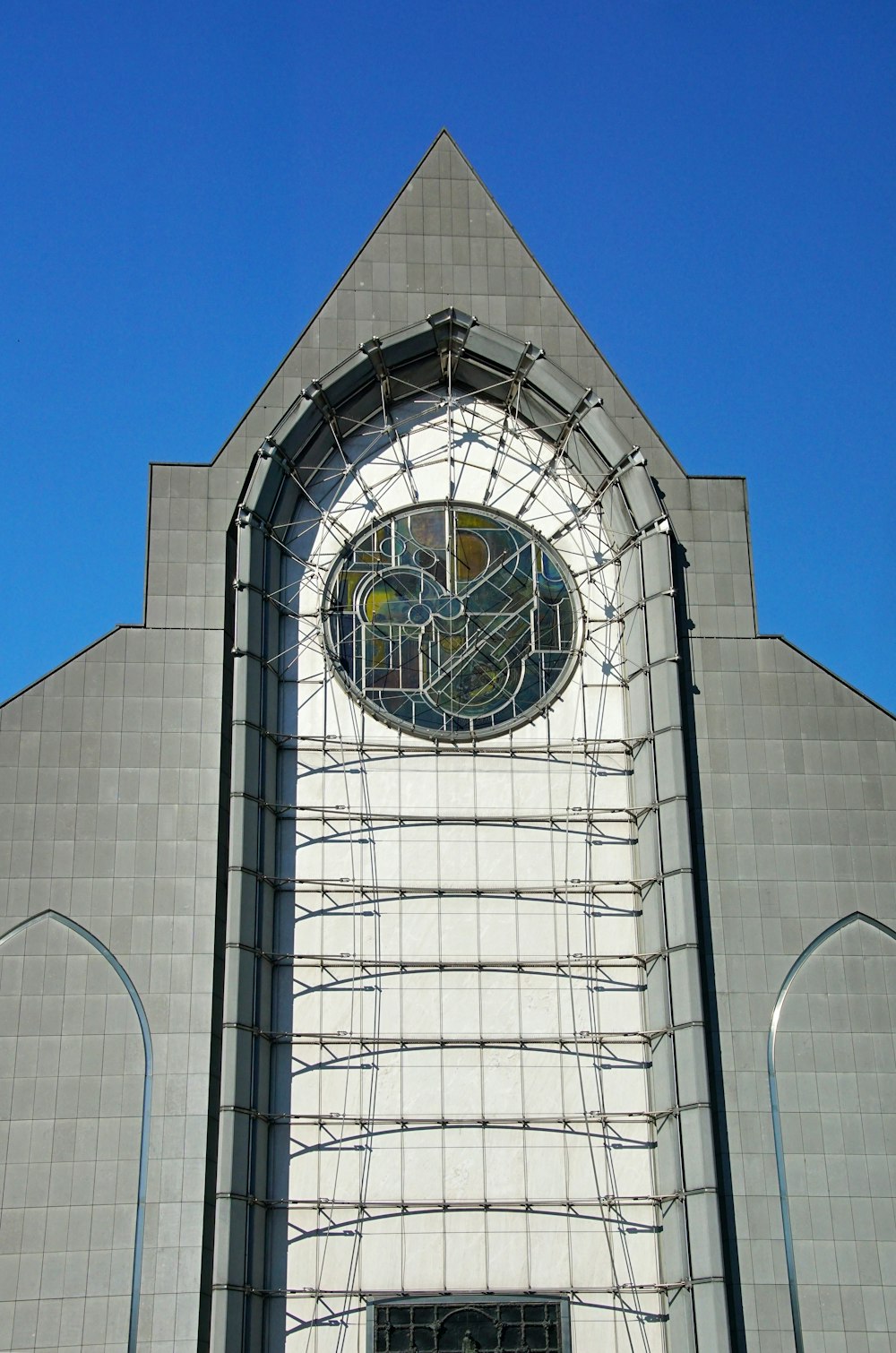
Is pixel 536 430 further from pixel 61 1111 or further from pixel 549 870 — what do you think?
pixel 61 1111

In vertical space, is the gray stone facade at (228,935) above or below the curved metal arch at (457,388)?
below

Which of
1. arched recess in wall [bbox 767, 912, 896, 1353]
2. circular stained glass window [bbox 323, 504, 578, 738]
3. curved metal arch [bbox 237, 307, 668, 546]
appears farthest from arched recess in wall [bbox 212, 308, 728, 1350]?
arched recess in wall [bbox 767, 912, 896, 1353]

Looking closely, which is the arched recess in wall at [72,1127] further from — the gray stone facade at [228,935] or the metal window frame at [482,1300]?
the metal window frame at [482,1300]

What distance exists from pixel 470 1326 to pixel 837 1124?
5484 millimetres

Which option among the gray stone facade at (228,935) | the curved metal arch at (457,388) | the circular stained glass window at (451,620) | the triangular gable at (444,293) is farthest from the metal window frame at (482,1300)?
the triangular gable at (444,293)

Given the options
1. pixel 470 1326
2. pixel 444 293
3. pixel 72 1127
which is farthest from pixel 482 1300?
pixel 444 293

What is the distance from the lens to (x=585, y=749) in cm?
2342

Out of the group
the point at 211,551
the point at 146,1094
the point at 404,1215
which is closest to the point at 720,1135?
the point at 404,1215

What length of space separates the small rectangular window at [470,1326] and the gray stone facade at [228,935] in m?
1.62

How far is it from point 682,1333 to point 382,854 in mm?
7448

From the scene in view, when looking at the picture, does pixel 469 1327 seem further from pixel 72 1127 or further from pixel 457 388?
pixel 457 388

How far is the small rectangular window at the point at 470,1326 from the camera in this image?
20.2m

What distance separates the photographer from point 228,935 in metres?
21.3

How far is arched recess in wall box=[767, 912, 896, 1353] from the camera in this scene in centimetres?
2016
